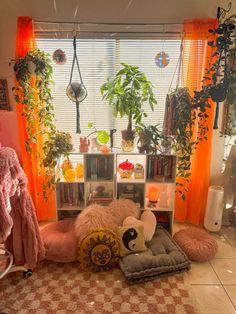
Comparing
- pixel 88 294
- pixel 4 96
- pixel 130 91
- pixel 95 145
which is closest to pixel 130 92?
pixel 130 91

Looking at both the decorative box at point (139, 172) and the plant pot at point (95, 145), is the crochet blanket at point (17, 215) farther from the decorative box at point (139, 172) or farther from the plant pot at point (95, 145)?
the decorative box at point (139, 172)

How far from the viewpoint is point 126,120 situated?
2.64 meters

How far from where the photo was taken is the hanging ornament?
7.56 ft

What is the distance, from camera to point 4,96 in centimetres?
249

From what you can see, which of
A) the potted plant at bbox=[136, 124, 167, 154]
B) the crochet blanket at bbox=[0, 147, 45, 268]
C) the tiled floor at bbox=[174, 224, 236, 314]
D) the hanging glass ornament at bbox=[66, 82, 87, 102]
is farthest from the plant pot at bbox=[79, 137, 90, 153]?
the tiled floor at bbox=[174, 224, 236, 314]

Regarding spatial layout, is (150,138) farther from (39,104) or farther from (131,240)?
(39,104)

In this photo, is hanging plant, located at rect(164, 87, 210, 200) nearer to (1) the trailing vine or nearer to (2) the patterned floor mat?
(1) the trailing vine

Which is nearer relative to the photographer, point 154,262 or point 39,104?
point 154,262

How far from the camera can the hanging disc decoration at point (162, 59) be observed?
232 cm

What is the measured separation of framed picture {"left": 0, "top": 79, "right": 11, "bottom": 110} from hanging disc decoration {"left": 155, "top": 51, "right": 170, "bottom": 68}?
5.13ft

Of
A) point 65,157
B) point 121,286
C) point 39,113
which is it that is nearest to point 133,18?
point 39,113

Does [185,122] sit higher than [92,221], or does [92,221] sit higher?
[185,122]

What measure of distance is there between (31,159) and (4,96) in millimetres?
709

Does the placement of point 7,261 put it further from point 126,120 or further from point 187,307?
point 126,120
